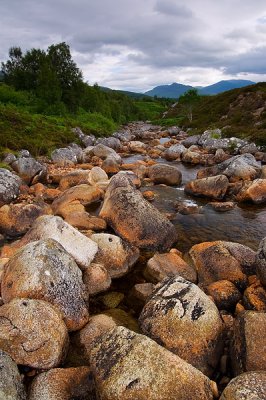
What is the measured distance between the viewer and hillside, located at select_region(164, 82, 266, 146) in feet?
161

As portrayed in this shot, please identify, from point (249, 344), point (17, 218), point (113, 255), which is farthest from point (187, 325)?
point (17, 218)

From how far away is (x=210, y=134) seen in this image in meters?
49.5

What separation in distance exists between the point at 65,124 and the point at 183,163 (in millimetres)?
21763

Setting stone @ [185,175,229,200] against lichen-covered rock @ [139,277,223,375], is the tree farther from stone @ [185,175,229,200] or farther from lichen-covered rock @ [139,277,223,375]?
lichen-covered rock @ [139,277,223,375]

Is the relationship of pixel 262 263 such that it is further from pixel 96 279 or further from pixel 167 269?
pixel 96 279

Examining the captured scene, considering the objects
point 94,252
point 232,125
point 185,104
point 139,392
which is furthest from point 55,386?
point 185,104

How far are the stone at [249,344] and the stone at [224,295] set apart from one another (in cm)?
235

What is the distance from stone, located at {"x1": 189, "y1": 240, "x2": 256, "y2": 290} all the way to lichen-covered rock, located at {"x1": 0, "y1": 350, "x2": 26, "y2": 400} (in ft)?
22.9

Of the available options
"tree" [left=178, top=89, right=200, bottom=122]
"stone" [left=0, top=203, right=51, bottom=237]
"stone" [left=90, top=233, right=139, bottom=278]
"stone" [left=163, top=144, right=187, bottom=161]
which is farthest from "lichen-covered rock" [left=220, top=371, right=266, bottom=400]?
"tree" [left=178, top=89, right=200, bottom=122]

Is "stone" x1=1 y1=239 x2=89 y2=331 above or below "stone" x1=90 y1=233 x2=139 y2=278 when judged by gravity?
above

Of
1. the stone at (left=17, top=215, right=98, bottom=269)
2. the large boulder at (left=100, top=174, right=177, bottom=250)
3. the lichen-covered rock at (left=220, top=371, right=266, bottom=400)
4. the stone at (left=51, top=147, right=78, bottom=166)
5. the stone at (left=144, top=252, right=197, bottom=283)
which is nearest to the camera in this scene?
the lichen-covered rock at (left=220, top=371, right=266, bottom=400)

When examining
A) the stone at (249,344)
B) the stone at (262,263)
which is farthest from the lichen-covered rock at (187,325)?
the stone at (262,263)

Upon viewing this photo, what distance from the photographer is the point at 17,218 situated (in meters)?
15.8

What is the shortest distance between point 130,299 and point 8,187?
1199cm
